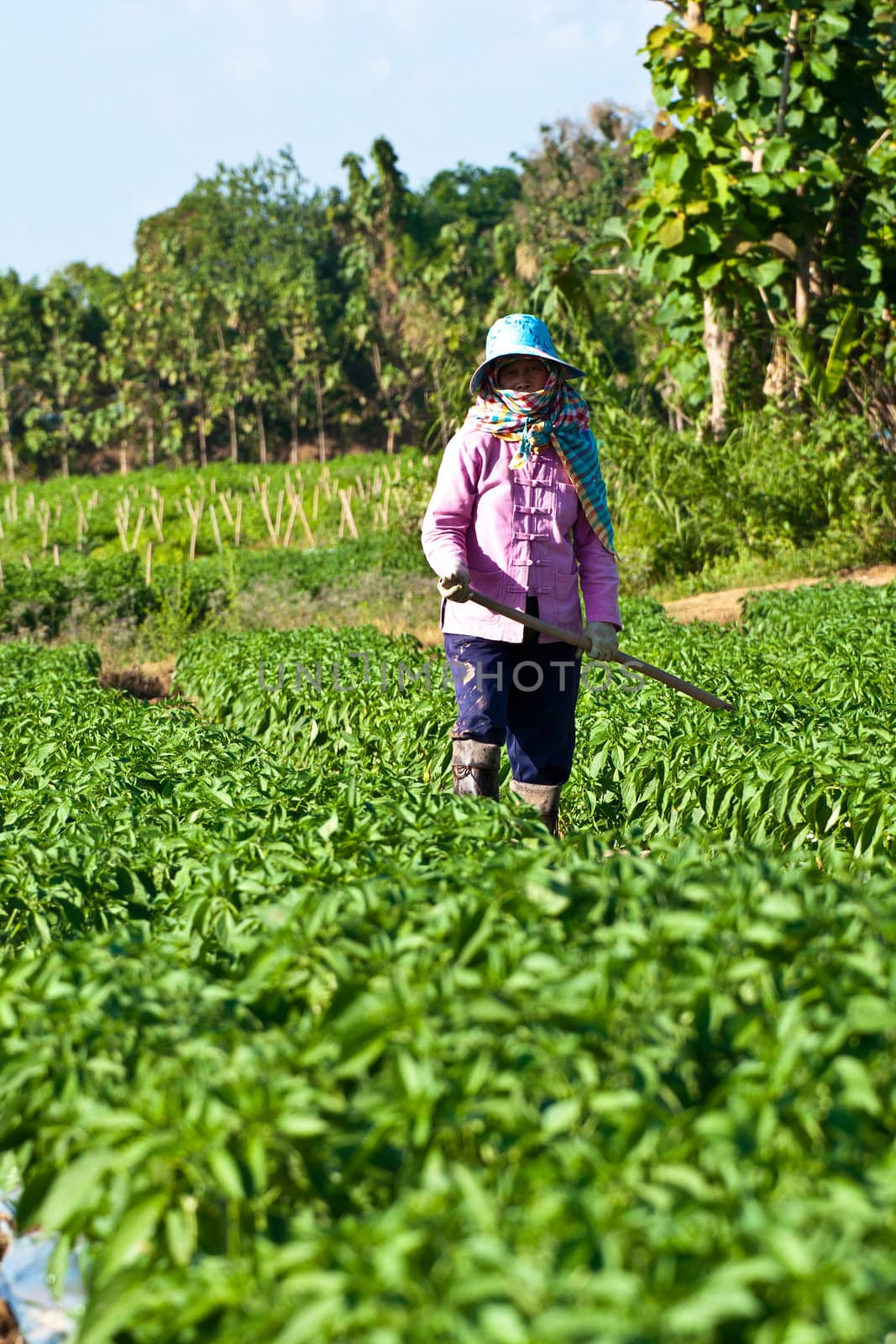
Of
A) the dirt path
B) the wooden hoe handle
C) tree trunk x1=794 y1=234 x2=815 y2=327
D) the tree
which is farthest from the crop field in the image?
the tree

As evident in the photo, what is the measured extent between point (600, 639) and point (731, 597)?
328 inches

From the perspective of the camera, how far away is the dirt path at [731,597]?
11.7 m

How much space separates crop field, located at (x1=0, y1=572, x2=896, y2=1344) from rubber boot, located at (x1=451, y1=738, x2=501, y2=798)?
0.85 m

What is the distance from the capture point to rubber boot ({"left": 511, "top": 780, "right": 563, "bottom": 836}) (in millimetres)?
4664

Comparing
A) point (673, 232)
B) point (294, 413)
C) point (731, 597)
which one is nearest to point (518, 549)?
point (731, 597)

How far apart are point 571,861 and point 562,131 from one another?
47.3 meters

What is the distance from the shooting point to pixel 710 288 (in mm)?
14898

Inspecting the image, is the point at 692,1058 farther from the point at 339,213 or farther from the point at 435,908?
the point at 339,213

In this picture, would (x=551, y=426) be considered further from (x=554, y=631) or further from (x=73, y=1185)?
(x=73, y=1185)

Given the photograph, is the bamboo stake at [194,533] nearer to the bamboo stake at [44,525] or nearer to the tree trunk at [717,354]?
the bamboo stake at [44,525]

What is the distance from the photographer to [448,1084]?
199 cm

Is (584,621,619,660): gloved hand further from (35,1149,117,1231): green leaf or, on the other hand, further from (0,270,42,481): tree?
(0,270,42,481): tree

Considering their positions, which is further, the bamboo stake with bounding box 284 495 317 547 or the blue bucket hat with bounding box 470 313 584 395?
the bamboo stake with bounding box 284 495 317 547

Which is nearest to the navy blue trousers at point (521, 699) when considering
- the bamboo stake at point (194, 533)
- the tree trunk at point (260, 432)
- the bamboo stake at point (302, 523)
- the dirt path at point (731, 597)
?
the dirt path at point (731, 597)
